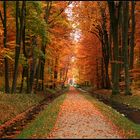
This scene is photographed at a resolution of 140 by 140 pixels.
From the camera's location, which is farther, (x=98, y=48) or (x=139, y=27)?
(x=98, y=48)

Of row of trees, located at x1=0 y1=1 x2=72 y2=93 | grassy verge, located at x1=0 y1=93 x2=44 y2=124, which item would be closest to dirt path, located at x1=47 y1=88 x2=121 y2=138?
grassy verge, located at x1=0 y1=93 x2=44 y2=124

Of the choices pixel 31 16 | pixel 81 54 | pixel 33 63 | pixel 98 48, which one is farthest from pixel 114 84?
pixel 81 54

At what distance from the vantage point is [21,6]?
105 ft

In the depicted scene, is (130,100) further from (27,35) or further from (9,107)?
(27,35)

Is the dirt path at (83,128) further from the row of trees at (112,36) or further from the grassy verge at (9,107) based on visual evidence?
the row of trees at (112,36)

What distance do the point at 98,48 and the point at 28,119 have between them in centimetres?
3843

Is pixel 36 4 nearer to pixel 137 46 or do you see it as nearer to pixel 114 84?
pixel 114 84

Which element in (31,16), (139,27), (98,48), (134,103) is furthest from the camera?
(98,48)

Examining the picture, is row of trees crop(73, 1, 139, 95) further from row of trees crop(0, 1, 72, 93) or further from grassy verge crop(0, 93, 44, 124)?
grassy verge crop(0, 93, 44, 124)

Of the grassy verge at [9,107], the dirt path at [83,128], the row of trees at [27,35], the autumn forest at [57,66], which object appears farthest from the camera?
the row of trees at [27,35]

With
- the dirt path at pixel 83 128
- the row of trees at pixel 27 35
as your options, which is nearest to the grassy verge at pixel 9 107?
the dirt path at pixel 83 128

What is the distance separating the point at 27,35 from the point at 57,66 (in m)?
26.4

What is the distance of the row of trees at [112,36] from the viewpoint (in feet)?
113

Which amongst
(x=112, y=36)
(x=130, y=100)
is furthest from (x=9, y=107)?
(x=112, y=36)
